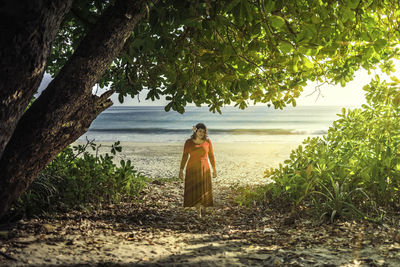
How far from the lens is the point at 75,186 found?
5230mm

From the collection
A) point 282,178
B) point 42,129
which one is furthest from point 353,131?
point 42,129

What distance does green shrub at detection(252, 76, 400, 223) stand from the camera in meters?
4.75

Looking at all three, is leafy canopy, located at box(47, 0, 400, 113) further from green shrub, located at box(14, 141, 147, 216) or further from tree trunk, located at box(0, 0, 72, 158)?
green shrub, located at box(14, 141, 147, 216)

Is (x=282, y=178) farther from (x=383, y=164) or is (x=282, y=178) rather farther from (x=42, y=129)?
(x=42, y=129)

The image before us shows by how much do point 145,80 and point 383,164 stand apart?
4.27 m

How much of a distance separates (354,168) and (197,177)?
2648mm

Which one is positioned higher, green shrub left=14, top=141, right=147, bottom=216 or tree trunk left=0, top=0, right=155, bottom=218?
tree trunk left=0, top=0, right=155, bottom=218

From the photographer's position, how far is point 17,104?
2.63 meters

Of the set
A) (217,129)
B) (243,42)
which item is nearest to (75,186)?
(243,42)

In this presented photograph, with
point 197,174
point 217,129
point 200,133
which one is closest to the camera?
point 200,133

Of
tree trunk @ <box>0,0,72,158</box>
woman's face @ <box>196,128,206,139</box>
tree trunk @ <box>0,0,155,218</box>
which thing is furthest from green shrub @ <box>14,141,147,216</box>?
→ tree trunk @ <box>0,0,72,158</box>

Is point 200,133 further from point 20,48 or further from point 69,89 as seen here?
point 20,48

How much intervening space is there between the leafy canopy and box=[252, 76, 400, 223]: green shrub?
82 cm

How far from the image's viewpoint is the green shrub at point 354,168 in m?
4.75
